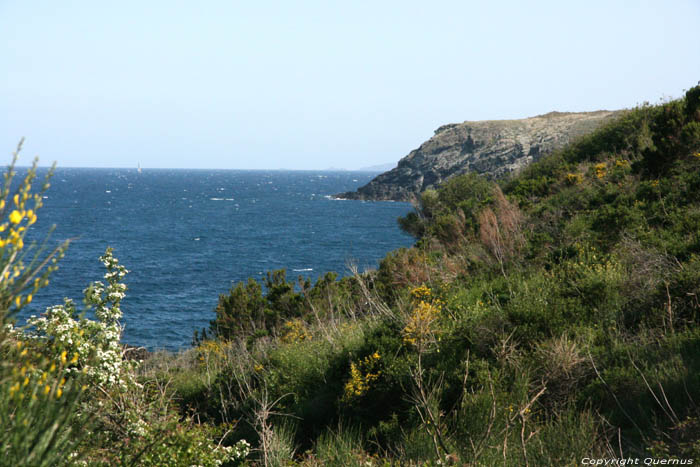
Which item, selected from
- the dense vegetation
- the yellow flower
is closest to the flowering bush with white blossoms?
the dense vegetation

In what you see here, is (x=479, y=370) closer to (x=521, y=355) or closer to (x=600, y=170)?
(x=521, y=355)

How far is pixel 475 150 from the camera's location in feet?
303

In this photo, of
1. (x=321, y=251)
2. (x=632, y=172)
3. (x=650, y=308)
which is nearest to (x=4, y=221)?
Answer: (x=650, y=308)

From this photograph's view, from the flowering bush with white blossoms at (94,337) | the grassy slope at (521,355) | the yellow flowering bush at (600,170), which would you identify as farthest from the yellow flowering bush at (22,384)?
the yellow flowering bush at (600,170)

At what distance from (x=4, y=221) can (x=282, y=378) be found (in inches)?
291

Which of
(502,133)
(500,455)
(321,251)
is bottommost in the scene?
(321,251)

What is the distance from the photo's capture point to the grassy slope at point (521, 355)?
568 centimetres

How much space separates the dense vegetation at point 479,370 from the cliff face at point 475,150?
5577 centimetres

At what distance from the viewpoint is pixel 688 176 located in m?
12.9

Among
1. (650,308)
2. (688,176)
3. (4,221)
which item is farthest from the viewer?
(688,176)

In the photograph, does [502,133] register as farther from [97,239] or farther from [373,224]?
[97,239]

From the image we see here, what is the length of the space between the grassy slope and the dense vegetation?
4 centimetres

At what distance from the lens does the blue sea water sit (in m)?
31.8

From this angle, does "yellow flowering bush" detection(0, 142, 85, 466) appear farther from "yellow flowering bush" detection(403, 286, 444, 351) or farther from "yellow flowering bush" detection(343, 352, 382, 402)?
"yellow flowering bush" detection(343, 352, 382, 402)
